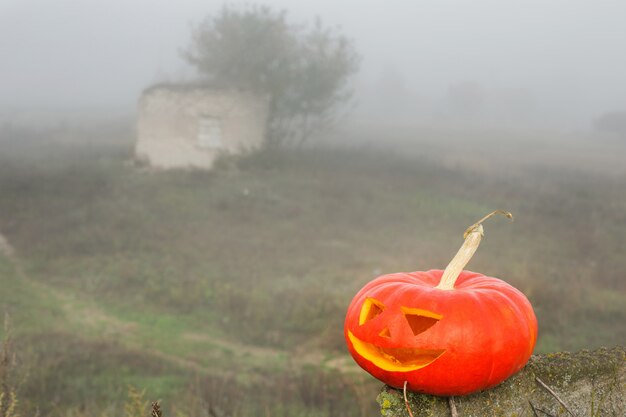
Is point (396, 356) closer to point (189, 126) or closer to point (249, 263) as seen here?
point (249, 263)

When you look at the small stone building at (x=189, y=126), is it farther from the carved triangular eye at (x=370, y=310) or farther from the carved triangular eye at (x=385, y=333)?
the carved triangular eye at (x=385, y=333)

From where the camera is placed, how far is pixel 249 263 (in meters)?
12.4

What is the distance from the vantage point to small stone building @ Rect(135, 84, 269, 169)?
21781 millimetres

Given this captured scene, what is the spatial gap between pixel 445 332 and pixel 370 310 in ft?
1.11

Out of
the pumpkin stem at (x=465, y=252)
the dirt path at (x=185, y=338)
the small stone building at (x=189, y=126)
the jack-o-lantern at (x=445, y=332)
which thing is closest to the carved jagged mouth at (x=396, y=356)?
the jack-o-lantern at (x=445, y=332)

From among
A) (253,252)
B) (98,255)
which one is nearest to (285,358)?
(253,252)

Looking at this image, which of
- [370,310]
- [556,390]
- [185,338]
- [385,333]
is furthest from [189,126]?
[556,390]

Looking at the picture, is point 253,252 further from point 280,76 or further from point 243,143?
point 280,76

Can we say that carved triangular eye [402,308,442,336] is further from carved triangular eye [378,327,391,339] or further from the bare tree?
the bare tree

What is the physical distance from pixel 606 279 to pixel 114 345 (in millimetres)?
9831

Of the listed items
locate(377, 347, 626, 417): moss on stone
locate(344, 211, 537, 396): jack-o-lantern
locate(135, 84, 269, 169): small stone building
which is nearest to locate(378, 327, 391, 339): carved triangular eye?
locate(344, 211, 537, 396): jack-o-lantern

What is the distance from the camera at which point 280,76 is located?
2534cm

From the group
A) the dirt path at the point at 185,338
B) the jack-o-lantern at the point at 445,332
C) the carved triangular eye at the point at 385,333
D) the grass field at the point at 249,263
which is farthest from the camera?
the dirt path at the point at 185,338

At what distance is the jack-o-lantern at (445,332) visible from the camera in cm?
183
